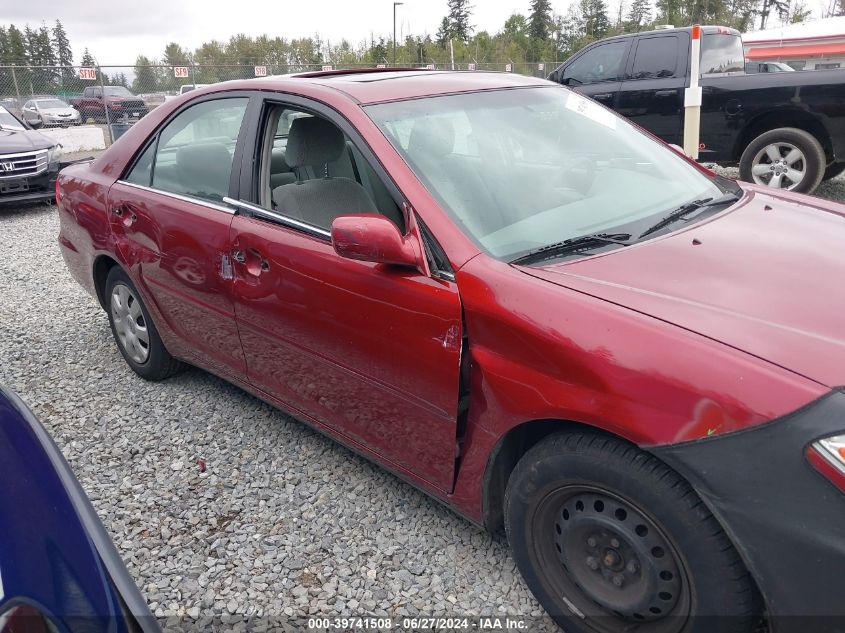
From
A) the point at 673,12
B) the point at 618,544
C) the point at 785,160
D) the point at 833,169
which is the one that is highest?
the point at 673,12

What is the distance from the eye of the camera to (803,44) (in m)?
36.6

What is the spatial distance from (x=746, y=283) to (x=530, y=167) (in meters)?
0.94

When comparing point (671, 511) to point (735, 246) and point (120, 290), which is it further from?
point (120, 290)

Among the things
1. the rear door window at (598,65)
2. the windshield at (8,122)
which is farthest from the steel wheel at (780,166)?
the windshield at (8,122)

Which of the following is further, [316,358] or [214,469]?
[214,469]

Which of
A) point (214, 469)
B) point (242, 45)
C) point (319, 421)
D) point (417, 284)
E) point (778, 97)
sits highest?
point (242, 45)

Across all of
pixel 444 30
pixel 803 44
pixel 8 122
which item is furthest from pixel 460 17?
pixel 8 122

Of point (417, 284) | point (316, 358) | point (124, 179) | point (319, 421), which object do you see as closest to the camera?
point (417, 284)

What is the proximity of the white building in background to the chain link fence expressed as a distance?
2760 cm

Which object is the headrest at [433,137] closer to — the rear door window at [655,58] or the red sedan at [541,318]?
the red sedan at [541,318]

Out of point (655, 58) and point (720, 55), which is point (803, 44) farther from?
point (655, 58)

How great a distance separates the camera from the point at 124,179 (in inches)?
143

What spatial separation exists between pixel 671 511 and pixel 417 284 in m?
0.98

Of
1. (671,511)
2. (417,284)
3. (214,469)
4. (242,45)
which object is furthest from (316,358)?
(242,45)
